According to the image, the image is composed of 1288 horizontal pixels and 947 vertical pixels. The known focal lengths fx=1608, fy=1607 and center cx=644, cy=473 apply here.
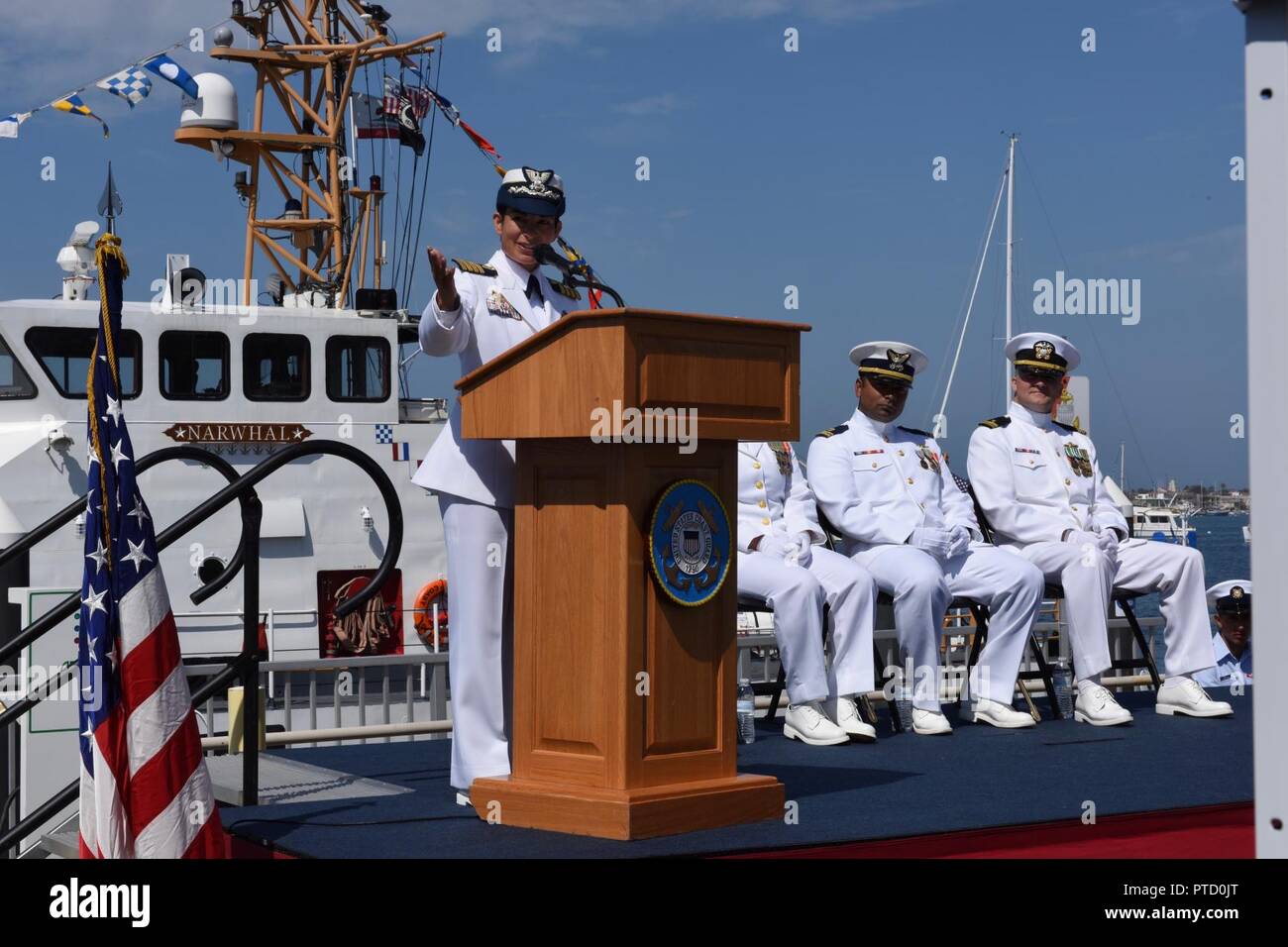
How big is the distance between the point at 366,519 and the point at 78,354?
105 inches

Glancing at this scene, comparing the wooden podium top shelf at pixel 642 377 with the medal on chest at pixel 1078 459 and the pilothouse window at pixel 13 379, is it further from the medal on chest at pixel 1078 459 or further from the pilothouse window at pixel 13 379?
the pilothouse window at pixel 13 379

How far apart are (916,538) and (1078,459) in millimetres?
1004

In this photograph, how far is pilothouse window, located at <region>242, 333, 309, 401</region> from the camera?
43.0 feet

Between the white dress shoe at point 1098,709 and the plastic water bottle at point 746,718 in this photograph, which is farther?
the white dress shoe at point 1098,709

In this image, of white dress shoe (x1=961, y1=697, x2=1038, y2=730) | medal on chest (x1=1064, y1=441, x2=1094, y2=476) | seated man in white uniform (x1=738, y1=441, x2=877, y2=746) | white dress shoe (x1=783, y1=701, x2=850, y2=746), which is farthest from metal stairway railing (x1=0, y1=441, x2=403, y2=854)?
medal on chest (x1=1064, y1=441, x2=1094, y2=476)

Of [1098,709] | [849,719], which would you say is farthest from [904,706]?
[1098,709]

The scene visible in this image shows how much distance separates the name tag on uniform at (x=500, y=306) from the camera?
→ 4.38 m

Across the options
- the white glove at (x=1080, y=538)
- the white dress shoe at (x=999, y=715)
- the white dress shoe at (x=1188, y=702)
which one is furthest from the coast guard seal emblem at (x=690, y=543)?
the white dress shoe at (x=1188, y=702)

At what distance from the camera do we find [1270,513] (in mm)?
2080

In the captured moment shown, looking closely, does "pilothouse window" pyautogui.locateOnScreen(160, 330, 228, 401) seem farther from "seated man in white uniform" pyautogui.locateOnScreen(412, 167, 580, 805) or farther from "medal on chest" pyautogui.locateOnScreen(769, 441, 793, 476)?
"seated man in white uniform" pyautogui.locateOnScreen(412, 167, 580, 805)

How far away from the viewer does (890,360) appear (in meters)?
6.42
